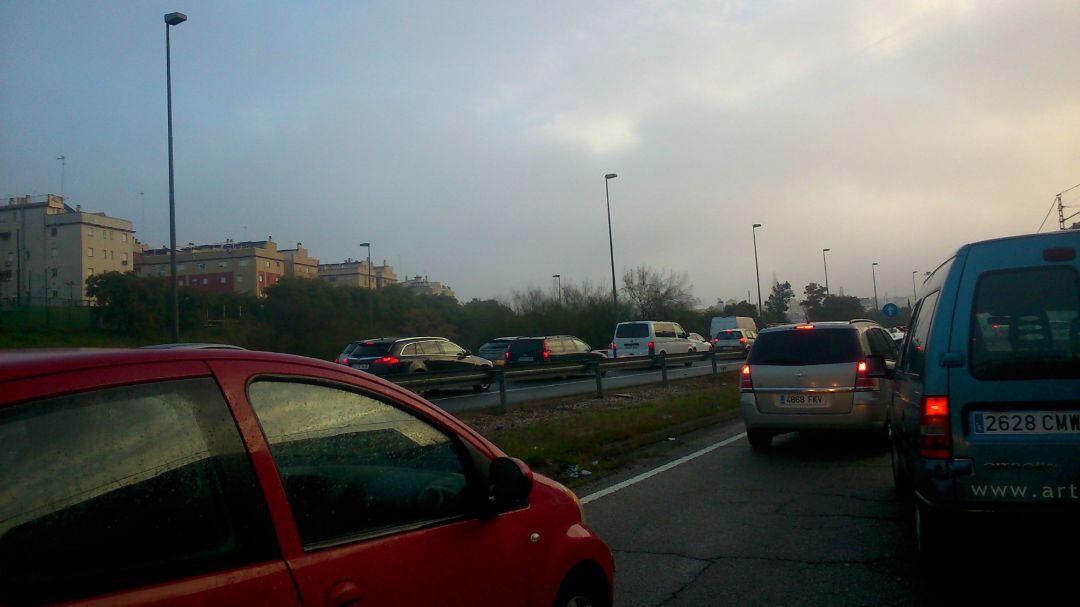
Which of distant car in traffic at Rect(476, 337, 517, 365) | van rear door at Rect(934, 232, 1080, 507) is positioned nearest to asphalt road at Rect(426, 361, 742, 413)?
distant car in traffic at Rect(476, 337, 517, 365)

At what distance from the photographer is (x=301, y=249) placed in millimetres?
87312

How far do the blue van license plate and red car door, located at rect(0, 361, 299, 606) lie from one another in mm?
4112

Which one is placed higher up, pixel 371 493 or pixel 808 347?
pixel 808 347

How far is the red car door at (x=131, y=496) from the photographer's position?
70.9 inches

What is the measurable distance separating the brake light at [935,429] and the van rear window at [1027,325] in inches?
10.9

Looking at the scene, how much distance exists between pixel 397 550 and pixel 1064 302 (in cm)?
415

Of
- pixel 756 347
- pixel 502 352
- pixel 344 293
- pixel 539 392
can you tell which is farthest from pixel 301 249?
pixel 756 347

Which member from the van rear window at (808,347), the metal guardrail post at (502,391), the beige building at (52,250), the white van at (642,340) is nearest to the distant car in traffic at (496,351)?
the white van at (642,340)

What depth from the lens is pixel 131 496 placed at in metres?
2.01

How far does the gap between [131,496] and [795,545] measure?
212 inches

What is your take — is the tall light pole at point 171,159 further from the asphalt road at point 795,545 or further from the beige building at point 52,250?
the asphalt road at point 795,545

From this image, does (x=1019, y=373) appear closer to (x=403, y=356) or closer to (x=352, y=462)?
(x=352, y=462)

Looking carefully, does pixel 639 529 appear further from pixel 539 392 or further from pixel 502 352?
pixel 502 352

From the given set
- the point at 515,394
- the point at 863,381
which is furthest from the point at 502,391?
the point at 863,381
